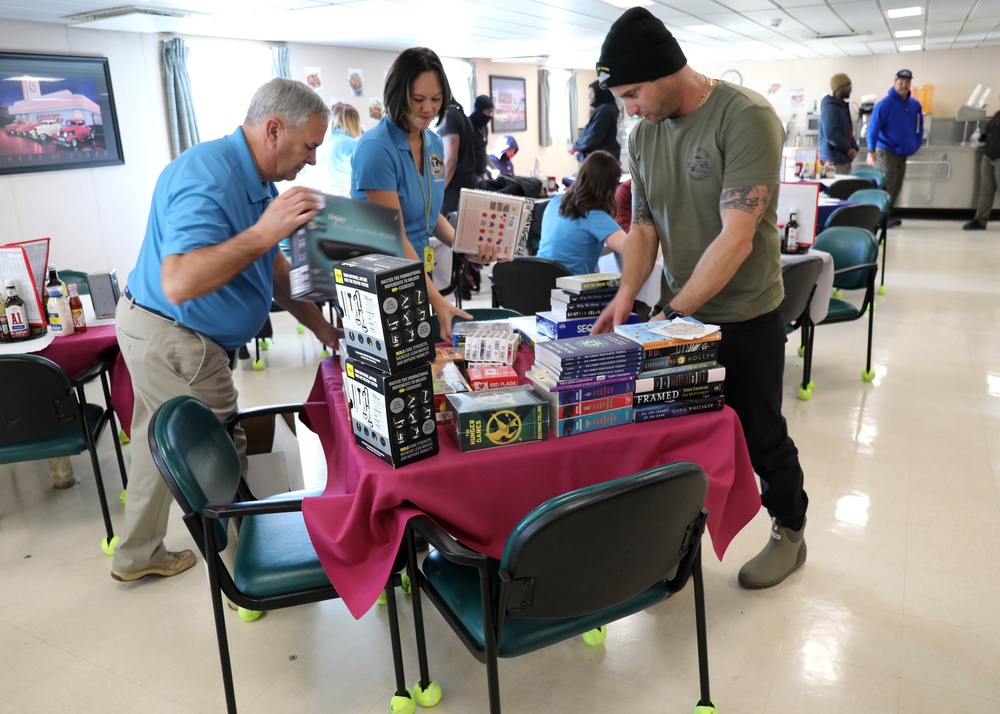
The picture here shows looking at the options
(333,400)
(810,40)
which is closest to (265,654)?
(333,400)

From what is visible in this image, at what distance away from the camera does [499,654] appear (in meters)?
1.49

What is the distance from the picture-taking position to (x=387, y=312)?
4.77ft

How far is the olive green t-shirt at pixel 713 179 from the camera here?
1.91 m

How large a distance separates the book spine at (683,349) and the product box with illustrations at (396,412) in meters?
0.53

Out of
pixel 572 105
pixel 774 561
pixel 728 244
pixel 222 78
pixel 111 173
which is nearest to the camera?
pixel 728 244

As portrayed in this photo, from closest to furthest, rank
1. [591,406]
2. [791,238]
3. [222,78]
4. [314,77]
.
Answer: [591,406] < [791,238] < [222,78] < [314,77]

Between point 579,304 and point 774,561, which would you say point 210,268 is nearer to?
point 579,304

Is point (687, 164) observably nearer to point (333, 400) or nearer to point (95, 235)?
point (333, 400)

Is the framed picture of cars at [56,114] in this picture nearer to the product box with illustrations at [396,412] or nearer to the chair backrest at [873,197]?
the product box with illustrations at [396,412]

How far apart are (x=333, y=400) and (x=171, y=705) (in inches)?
36.1

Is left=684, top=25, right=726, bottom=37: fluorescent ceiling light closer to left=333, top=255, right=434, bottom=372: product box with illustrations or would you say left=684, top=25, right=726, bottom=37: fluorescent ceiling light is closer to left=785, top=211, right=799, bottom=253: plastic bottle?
left=785, top=211, right=799, bottom=253: plastic bottle

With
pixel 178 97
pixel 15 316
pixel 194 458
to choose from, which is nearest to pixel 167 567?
pixel 194 458

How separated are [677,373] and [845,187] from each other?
6027 millimetres

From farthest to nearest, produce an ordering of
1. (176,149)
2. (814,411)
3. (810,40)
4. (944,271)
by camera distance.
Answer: (810,40)
(176,149)
(944,271)
(814,411)
